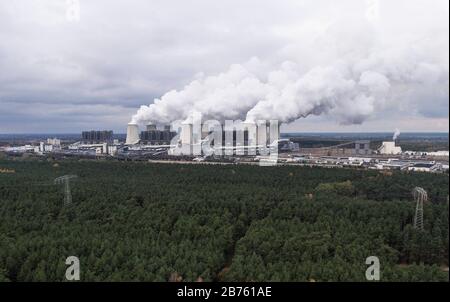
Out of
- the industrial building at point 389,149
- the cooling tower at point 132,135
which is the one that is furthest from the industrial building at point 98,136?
the industrial building at point 389,149

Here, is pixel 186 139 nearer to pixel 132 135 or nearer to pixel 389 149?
pixel 132 135

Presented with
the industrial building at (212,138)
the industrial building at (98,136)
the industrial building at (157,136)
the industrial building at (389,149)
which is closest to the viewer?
the industrial building at (212,138)

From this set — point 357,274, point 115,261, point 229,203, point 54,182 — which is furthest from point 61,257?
point 54,182

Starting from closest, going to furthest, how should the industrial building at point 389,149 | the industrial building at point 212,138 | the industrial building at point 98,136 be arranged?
1. the industrial building at point 212,138
2. the industrial building at point 389,149
3. the industrial building at point 98,136

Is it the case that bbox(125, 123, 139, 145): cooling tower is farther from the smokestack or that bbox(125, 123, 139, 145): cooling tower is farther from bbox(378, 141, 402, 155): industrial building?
bbox(378, 141, 402, 155): industrial building

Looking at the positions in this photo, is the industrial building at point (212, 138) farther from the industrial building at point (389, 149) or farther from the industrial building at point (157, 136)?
the industrial building at point (389, 149)

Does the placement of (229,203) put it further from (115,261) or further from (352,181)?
(352,181)

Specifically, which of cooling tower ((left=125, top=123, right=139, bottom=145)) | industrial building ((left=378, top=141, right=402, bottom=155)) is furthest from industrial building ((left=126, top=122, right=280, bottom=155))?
industrial building ((left=378, top=141, right=402, bottom=155))

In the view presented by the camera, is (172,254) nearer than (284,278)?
No

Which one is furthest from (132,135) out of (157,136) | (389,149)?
(389,149)
